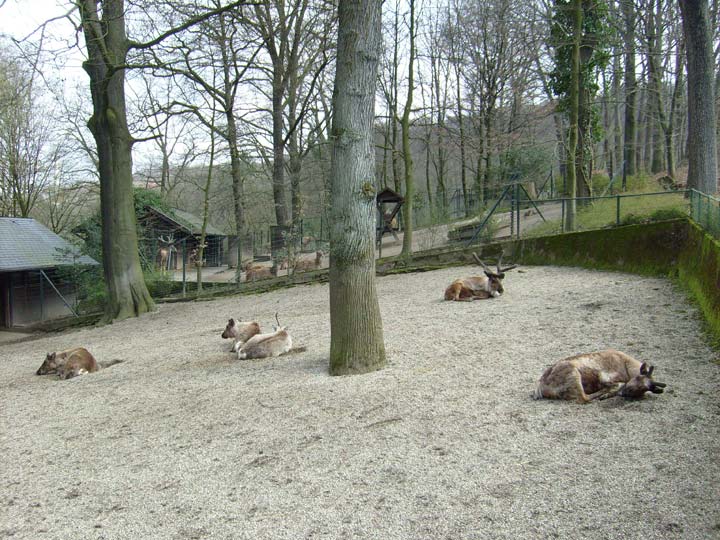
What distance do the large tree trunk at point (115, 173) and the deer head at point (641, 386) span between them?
14523 mm

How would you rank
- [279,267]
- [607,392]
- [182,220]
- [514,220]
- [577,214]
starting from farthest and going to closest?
[182,220]
[279,267]
[514,220]
[577,214]
[607,392]

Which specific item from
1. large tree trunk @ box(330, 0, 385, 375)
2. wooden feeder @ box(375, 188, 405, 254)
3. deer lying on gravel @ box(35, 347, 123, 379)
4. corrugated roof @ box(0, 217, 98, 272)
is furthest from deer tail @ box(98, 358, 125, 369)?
corrugated roof @ box(0, 217, 98, 272)

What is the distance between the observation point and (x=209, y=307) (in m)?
16.8

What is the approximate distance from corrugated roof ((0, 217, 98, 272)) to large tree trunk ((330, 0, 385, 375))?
19.9m

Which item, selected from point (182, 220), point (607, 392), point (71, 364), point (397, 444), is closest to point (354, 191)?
point (397, 444)

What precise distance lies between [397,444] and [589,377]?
6.24 ft

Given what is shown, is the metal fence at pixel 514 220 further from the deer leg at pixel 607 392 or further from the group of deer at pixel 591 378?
the deer leg at pixel 607 392

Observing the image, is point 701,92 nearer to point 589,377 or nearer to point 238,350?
point 589,377

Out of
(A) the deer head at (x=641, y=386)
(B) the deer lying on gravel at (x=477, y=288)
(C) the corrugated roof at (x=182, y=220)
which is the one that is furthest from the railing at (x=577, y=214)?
(C) the corrugated roof at (x=182, y=220)

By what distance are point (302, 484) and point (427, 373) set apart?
2658 mm

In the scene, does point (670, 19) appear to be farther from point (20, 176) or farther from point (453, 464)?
point (20, 176)

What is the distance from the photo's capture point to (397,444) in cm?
475

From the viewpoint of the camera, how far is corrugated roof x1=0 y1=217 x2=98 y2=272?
23.5 metres

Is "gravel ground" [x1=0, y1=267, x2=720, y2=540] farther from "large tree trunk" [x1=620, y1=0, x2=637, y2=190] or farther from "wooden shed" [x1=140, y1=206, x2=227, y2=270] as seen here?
"wooden shed" [x1=140, y1=206, x2=227, y2=270]
